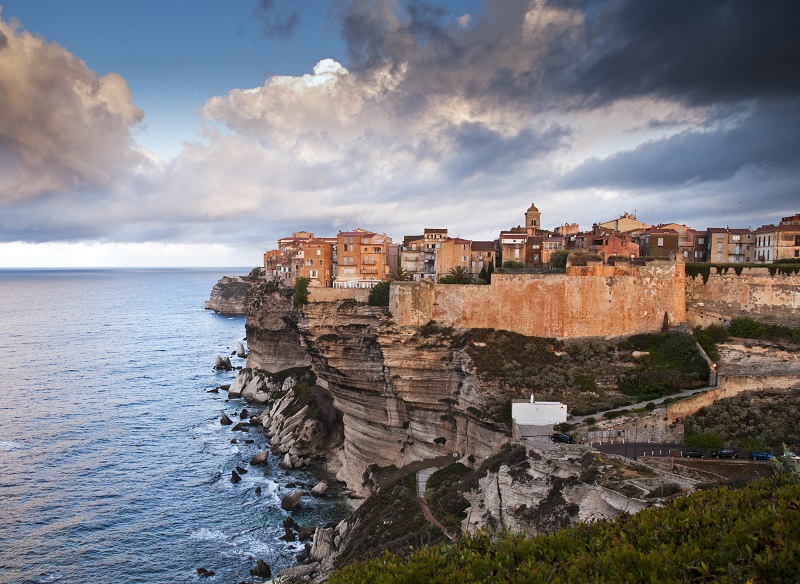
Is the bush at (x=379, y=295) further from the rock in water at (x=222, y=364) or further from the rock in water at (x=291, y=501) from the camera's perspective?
the rock in water at (x=222, y=364)

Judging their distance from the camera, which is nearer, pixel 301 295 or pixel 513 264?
pixel 301 295

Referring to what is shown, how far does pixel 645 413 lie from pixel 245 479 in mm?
28693

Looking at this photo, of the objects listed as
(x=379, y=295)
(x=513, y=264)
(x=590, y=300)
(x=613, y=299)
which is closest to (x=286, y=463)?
(x=379, y=295)

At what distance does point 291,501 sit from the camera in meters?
37.5

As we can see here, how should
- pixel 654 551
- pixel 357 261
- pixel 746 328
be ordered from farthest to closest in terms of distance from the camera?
pixel 357 261, pixel 746 328, pixel 654 551

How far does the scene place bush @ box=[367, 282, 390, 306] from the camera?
43.1 metres

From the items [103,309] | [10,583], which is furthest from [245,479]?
[103,309]

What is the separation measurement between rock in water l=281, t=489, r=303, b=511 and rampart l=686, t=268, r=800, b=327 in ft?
95.0

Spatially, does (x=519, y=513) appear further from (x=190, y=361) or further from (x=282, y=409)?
(x=190, y=361)

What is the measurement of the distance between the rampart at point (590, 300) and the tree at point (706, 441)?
1196 cm

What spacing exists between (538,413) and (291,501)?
1808 cm

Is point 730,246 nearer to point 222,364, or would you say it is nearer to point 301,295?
point 301,295

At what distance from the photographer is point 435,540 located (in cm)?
2425

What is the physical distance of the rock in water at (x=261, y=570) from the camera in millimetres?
29969
